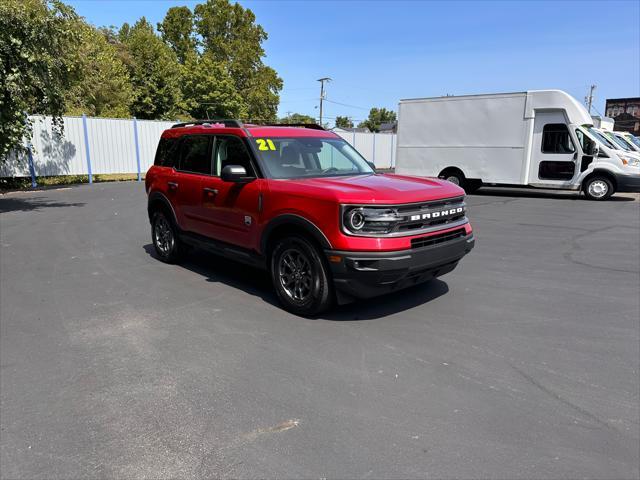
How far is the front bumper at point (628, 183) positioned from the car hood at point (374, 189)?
12.4m

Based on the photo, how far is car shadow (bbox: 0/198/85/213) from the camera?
40.9ft

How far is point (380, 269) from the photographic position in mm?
4145

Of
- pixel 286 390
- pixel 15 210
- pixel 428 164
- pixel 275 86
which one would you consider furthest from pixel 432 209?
pixel 275 86

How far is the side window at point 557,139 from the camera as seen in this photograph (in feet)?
49.2

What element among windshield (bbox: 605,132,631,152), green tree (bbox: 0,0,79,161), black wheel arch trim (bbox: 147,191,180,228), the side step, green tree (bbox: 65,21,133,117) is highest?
green tree (bbox: 65,21,133,117)

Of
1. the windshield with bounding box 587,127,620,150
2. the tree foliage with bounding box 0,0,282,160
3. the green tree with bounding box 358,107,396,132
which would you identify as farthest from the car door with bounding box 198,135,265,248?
the green tree with bounding box 358,107,396,132

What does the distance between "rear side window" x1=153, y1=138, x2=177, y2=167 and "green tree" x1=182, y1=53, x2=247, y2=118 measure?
1484 inches

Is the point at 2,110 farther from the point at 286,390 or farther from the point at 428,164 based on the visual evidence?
the point at 428,164

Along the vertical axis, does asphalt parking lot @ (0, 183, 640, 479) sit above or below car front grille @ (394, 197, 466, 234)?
below

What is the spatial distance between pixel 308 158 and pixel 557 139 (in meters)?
12.6

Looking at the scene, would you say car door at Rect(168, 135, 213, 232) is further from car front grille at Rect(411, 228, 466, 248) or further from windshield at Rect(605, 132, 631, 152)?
windshield at Rect(605, 132, 631, 152)

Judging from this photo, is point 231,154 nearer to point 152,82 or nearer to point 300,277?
point 300,277

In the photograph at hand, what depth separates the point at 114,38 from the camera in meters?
56.0

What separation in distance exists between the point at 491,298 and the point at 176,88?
38243mm
